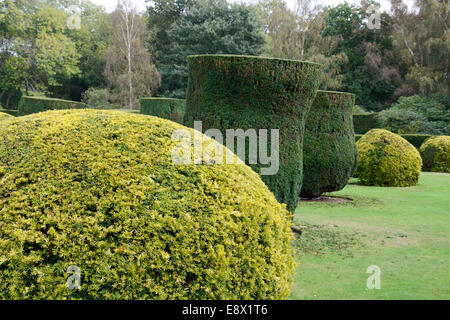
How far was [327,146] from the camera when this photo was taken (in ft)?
37.3

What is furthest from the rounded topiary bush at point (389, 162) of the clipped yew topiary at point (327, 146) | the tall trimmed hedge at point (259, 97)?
the tall trimmed hedge at point (259, 97)

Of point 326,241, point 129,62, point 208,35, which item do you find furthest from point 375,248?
point 129,62

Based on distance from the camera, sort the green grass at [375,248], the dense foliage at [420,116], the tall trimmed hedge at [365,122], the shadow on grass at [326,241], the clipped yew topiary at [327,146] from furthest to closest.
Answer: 1. the tall trimmed hedge at [365,122]
2. the dense foliage at [420,116]
3. the clipped yew topiary at [327,146]
4. the shadow on grass at [326,241]
5. the green grass at [375,248]

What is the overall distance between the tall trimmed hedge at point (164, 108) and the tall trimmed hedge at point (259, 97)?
11.9 metres

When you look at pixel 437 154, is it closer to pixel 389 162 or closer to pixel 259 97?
pixel 389 162

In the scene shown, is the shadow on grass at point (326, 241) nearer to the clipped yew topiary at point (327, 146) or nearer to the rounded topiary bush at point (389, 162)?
the clipped yew topiary at point (327, 146)

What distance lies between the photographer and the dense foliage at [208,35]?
1358 inches

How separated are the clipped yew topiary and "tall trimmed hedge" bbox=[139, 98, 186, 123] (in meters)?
9.19

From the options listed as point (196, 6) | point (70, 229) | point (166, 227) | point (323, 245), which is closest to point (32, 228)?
point (70, 229)

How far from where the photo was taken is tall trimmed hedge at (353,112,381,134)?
30139mm

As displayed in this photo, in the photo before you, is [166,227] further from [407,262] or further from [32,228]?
[407,262]

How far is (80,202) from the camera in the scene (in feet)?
9.88

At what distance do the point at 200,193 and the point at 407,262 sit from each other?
4455mm

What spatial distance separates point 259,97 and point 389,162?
380 inches
